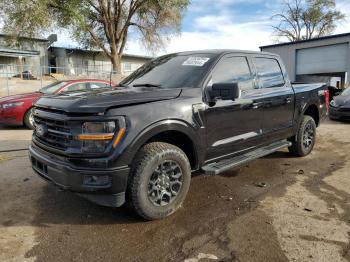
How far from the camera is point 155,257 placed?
289 cm

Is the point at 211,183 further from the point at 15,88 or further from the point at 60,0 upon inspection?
the point at 60,0

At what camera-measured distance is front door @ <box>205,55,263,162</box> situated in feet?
13.3

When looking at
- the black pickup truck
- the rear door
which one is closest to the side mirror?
the black pickup truck

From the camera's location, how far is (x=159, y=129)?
11.2ft

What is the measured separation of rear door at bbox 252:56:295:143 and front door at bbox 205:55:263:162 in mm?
206

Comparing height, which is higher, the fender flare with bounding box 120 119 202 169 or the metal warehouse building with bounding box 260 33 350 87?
the metal warehouse building with bounding box 260 33 350 87

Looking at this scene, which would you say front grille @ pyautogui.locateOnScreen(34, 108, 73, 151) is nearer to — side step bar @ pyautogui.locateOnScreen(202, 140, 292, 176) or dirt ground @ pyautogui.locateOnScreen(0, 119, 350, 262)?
dirt ground @ pyautogui.locateOnScreen(0, 119, 350, 262)

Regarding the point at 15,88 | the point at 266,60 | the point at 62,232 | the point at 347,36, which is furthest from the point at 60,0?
the point at 62,232

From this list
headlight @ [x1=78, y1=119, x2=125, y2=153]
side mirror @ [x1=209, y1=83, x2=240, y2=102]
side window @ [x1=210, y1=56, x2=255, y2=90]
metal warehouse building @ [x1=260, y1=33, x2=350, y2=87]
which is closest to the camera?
headlight @ [x1=78, y1=119, x2=125, y2=153]

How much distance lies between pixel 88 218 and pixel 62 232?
1.18 ft

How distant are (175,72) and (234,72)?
81 centimetres

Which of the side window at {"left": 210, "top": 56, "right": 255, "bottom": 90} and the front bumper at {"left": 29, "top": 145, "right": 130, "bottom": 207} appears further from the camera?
the side window at {"left": 210, "top": 56, "right": 255, "bottom": 90}

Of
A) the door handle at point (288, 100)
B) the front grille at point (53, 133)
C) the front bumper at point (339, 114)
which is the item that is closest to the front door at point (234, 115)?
the door handle at point (288, 100)

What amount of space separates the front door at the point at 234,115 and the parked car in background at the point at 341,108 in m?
7.41
